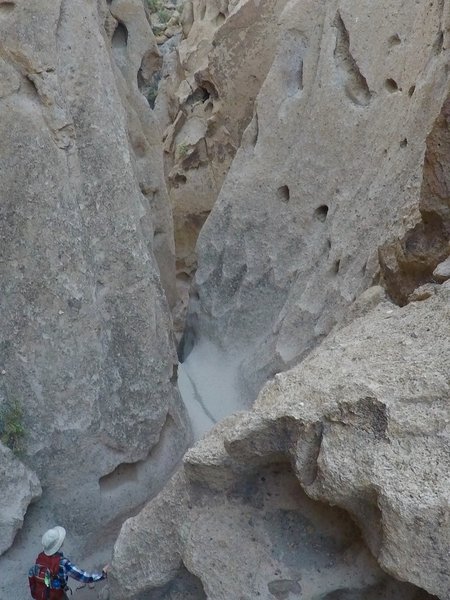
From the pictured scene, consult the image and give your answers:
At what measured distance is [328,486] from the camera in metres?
1.68

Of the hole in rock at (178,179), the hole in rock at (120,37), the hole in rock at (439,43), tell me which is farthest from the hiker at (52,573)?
the hole in rock at (178,179)

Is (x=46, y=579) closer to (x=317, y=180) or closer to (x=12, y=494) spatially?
(x=12, y=494)

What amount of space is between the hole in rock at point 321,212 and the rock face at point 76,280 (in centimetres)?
110

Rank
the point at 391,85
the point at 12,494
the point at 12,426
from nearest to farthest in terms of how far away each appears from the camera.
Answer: the point at 12,494, the point at 12,426, the point at 391,85

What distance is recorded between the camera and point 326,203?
3988 millimetres

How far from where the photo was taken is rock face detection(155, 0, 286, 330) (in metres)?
5.47

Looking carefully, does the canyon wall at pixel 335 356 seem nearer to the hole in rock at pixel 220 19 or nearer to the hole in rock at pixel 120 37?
the hole in rock at pixel 120 37

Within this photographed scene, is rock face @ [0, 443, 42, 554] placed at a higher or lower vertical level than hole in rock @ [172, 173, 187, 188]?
higher

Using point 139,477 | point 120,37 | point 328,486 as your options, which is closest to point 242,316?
point 139,477

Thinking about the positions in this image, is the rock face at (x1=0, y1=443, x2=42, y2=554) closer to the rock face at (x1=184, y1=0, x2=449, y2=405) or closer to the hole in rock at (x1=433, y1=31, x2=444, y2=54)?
the rock face at (x1=184, y1=0, x2=449, y2=405)

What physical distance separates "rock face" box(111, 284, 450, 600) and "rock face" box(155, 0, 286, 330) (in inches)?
146

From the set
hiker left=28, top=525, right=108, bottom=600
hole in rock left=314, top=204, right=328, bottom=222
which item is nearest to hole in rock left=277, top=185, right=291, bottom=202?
hole in rock left=314, top=204, right=328, bottom=222

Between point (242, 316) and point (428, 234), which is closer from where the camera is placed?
point (428, 234)

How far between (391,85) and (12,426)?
2680mm
